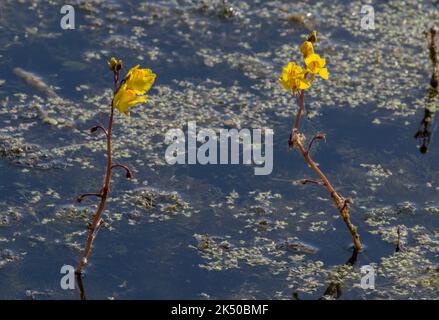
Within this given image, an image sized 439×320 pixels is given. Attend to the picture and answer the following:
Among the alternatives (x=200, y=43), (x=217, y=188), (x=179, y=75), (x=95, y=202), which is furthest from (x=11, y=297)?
(x=200, y=43)


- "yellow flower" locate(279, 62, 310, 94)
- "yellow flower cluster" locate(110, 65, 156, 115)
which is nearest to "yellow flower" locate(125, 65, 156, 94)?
"yellow flower cluster" locate(110, 65, 156, 115)

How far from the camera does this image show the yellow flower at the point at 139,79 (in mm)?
3141

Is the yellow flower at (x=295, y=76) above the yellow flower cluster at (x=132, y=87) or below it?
above

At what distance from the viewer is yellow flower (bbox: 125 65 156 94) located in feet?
10.3

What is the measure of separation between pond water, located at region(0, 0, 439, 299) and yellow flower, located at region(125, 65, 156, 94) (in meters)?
0.70

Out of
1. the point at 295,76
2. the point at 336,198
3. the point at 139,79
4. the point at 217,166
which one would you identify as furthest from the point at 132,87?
the point at 217,166

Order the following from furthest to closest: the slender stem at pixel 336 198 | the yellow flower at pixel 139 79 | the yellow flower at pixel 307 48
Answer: the slender stem at pixel 336 198 < the yellow flower at pixel 307 48 < the yellow flower at pixel 139 79

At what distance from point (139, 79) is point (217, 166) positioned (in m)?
0.97

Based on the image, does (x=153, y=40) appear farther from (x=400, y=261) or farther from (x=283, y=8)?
(x=400, y=261)

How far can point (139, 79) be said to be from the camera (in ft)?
10.3

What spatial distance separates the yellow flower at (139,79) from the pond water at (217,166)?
2.30 ft

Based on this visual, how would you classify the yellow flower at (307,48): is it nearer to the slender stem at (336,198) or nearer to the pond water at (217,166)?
the slender stem at (336,198)

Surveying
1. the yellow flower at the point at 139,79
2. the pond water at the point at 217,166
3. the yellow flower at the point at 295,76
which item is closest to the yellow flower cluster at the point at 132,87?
the yellow flower at the point at 139,79

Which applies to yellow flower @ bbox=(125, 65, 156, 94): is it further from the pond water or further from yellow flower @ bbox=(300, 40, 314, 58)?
the pond water
